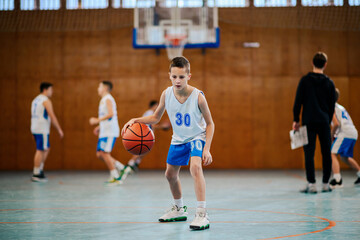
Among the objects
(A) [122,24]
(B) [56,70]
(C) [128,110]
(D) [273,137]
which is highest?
(A) [122,24]

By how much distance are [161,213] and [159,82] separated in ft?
25.9

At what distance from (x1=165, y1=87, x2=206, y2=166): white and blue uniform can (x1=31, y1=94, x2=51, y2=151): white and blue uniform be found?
5207 mm

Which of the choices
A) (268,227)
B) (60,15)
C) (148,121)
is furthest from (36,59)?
(268,227)

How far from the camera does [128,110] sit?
40.4 ft

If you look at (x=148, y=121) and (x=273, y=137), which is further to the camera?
(x=273, y=137)

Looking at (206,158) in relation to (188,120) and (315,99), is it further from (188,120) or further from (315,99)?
(315,99)

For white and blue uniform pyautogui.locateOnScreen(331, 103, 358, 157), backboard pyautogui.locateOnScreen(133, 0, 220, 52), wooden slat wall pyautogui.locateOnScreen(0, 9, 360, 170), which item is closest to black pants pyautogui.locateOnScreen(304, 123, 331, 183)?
white and blue uniform pyautogui.locateOnScreen(331, 103, 358, 157)

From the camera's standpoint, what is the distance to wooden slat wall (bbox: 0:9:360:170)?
12219 millimetres

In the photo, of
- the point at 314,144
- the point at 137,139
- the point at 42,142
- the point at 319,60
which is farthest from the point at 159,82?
the point at 137,139

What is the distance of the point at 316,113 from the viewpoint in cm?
621

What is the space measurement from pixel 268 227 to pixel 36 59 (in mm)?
10326

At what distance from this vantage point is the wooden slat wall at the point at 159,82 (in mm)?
12219

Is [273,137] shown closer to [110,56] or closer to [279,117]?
[279,117]

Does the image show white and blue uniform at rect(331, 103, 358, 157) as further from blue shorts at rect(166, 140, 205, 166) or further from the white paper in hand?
blue shorts at rect(166, 140, 205, 166)
